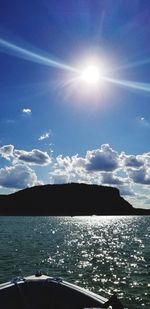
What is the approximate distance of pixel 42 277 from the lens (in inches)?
863

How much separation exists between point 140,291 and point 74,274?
8121 millimetres

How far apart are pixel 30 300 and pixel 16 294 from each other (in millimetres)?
748

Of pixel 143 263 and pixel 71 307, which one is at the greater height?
pixel 143 263

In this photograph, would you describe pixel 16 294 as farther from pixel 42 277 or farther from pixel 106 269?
pixel 106 269

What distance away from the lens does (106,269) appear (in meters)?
41.8

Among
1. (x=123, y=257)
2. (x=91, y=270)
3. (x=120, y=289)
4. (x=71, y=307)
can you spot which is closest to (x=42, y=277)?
(x=71, y=307)

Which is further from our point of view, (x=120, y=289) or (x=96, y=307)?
(x=120, y=289)

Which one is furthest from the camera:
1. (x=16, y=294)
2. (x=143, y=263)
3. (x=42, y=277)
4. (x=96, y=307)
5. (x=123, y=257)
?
(x=123, y=257)

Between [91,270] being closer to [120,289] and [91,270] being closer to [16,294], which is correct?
[120,289]

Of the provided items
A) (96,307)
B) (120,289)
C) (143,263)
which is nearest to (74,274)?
(120,289)

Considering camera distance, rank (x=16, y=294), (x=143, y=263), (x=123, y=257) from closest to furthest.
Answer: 1. (x=16, y=294)
2. (x=143, y=263)
3. (x=123, y=257)

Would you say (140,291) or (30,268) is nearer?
(140,291)

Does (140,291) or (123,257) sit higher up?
(123,257)

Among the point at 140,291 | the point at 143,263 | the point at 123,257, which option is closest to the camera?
the point at 140,291
